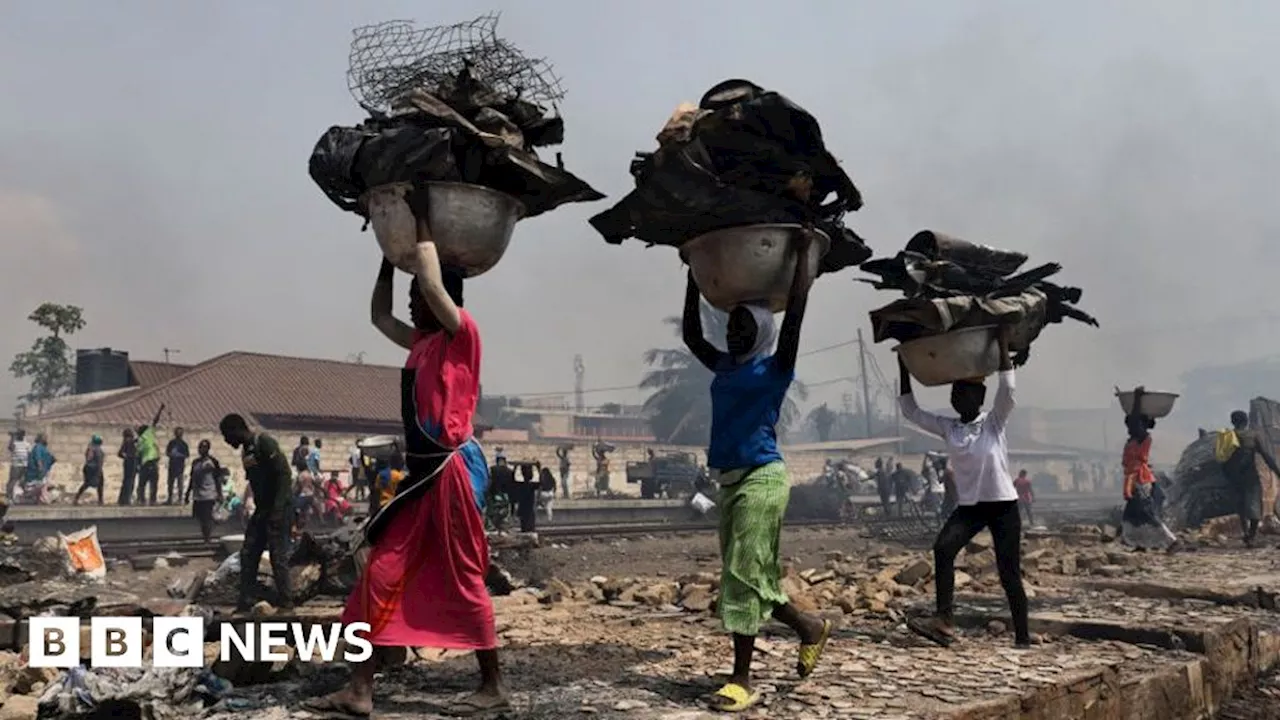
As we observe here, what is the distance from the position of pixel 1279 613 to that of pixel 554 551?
31.0ft

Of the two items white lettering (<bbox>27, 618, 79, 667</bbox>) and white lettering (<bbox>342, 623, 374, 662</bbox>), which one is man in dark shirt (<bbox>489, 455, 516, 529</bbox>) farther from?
white lettering (<bbox>342, 623, 374, 662</bbox>)

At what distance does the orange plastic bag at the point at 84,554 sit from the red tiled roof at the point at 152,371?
94.2 ft

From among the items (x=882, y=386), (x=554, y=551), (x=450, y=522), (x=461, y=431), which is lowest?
(x=554, y=551)

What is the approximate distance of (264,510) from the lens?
8016 millimetres

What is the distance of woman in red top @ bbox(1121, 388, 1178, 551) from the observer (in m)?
11.7

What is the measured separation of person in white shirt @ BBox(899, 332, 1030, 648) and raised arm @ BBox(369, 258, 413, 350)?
325cm

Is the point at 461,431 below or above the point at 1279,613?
above

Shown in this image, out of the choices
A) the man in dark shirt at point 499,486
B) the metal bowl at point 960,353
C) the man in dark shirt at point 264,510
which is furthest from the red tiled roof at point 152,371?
the metal bowl at point 960,353

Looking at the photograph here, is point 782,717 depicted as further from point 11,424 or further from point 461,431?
point 11,424

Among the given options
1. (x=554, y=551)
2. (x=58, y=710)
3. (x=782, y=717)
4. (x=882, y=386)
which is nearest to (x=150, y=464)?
(x=554, y=551)

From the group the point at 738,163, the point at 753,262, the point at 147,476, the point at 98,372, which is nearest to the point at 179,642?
the point at 753,262

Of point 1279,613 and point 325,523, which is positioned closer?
point 1279,613

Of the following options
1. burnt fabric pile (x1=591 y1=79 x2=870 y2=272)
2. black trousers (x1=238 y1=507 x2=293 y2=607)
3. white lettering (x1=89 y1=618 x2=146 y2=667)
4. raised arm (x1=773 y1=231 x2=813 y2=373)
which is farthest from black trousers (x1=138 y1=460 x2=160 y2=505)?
raised arm (x1=773 y1=231 x2=813 y2=373)

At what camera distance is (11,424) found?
21109mm
